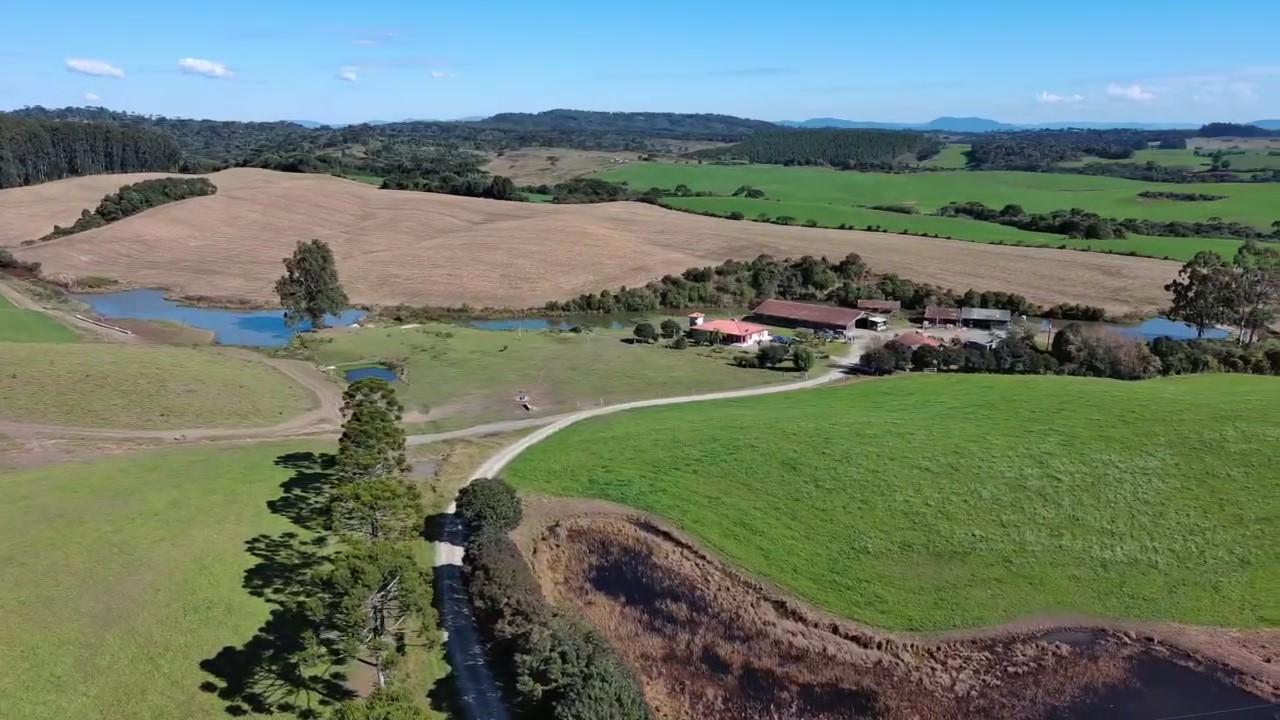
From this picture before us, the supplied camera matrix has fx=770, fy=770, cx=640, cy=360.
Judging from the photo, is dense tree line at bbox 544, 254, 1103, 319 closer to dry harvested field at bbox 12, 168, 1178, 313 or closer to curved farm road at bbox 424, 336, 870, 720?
dry harvested field at bbox 12, 168, 1178, 313

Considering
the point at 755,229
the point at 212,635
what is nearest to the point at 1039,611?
the point at 212,635

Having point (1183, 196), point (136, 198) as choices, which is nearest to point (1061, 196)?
point (1183, 196)

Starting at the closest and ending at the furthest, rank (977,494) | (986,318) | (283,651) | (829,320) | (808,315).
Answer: (283,651) < (977,494) < (829,320) < (808,315) < (986,318)

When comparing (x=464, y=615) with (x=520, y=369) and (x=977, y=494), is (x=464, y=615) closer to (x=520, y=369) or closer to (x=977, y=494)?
(x=977, y=494)

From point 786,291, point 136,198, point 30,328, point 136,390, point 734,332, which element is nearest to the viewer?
point 136,390

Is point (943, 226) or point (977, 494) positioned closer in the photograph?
point (977, 494)

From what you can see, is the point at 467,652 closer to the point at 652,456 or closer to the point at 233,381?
Result: the point at 652,456

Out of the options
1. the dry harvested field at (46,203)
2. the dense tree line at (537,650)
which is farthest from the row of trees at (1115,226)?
the dry harvested field at (46,203)

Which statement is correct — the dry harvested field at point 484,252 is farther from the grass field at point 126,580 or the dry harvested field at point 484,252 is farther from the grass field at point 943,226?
the grass field at point 126,580
